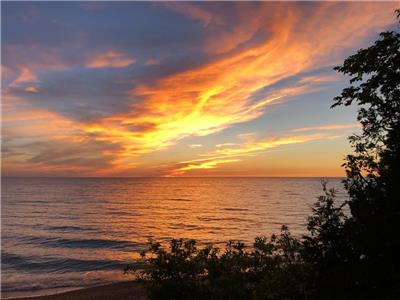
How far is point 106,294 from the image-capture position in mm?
24734

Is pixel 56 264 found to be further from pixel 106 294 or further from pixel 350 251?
pixel 350 251

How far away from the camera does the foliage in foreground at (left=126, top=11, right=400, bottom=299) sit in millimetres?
9680

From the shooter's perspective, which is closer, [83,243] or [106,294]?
[106,294]

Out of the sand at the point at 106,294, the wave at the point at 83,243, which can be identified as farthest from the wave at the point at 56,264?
the sand at the point at 106,294

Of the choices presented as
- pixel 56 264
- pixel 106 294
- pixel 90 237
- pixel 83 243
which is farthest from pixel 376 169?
pixel 90 237

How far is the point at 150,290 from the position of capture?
33.8 ft

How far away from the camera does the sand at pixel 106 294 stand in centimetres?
2394

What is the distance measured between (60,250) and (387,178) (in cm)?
3858

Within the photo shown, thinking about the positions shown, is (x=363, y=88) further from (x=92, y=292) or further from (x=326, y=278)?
(x=92, y=292)

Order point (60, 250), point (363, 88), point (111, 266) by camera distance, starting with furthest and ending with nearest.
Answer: point (60, 250), point (111, 266), point (363, 88)

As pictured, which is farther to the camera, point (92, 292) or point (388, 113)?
point (92, 292)

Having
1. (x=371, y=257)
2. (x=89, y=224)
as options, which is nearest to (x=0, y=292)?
(x=371, y=257)

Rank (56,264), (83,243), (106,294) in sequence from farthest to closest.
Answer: (83,243) < (56,264) < (106,294)

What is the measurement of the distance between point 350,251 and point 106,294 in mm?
18700
